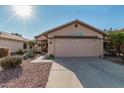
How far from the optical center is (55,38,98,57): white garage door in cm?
1767

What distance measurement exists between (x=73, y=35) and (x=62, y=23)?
2003 mm

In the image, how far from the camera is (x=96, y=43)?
18.0 m

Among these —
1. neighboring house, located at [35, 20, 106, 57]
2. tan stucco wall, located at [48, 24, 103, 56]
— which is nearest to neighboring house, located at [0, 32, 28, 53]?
neighboring house, located at [35, 20, 106, 57]

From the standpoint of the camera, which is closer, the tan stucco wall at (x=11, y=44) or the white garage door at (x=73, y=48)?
the white garage door at (x=73, y=48)

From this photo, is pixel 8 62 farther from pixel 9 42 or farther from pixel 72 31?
pixel 9 42

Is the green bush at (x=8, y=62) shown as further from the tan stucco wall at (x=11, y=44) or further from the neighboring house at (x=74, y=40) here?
the tan stucco wall at (x=11, y=44)

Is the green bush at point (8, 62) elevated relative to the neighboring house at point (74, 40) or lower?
lower

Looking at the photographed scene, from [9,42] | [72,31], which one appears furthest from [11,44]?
[72,31]

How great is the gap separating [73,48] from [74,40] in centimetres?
93

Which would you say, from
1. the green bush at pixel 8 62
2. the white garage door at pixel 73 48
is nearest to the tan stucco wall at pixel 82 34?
the white garage door at pixel 73 48

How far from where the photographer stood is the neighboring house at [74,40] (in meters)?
17.7

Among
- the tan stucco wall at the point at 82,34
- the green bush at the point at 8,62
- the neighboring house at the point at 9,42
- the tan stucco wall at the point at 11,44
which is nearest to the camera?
the green bush at the point at 8,62
